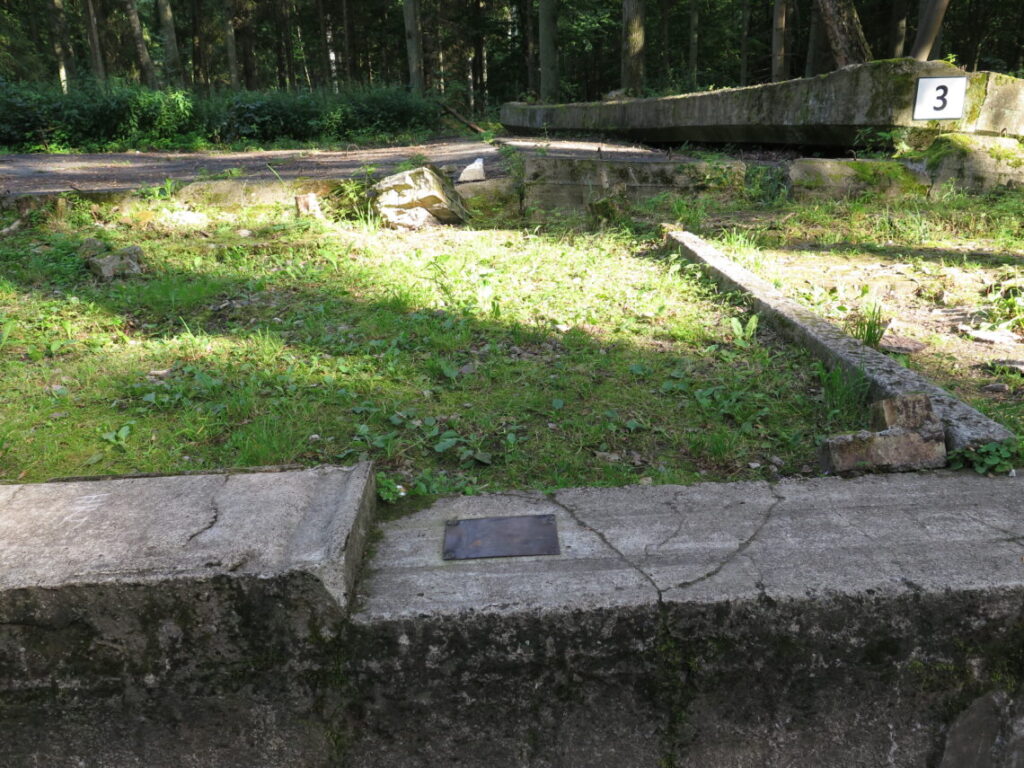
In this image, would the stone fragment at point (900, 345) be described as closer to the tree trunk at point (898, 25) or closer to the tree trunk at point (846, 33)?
the tree trunk at point (846, 33)

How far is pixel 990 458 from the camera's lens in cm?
226

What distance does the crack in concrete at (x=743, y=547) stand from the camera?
165cm

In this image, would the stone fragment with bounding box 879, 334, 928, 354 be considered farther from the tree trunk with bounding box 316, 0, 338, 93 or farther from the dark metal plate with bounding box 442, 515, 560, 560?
the tree trunk with bounding box 316, 0, 338, 93

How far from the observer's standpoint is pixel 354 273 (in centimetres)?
504

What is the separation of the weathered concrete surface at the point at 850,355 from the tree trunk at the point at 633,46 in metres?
12.4

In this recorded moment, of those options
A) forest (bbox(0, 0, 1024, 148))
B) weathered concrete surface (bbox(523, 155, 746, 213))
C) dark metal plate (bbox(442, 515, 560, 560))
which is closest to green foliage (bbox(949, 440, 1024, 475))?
dark metal plate (bbox(442, 515, 560, 560))

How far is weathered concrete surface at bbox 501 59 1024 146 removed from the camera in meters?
6.69

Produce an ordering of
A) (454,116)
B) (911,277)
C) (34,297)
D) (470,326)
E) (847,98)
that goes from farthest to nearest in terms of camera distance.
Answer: (454,116) → (847,98) → (911,277) → (34,297) → (470,326)

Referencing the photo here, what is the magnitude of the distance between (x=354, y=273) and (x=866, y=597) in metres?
4.13

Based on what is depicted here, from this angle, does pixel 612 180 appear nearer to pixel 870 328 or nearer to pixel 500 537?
pixel 870 328

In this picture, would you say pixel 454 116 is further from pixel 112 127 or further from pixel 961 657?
pixel 961 657

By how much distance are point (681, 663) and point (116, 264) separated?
15.9 ft

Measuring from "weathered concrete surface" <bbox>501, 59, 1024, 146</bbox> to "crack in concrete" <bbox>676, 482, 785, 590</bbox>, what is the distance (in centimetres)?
618

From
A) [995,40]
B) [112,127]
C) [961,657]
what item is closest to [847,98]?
[961,657]
